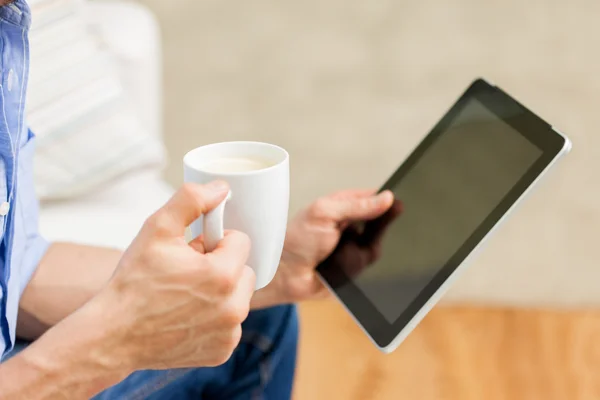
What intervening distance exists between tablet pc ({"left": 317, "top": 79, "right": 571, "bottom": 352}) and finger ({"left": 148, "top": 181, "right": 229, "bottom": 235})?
29 cm

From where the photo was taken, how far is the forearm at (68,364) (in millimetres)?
604

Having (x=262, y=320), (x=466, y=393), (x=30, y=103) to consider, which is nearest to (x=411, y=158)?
(x=262, y=320)

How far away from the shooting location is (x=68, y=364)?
0.62m

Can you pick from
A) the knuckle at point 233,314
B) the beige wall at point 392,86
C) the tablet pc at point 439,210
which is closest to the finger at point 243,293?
the knuckle at point 233,314

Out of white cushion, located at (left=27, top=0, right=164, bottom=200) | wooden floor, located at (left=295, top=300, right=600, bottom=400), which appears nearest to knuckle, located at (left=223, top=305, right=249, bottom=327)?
white cushion, located at (left=27, top=0, right=164, bottom=200)

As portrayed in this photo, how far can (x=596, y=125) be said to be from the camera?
1.73m

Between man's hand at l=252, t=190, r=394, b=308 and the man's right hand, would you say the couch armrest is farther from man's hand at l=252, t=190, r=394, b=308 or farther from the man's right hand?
the man's right hand

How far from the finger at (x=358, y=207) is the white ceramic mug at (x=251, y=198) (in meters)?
0.25

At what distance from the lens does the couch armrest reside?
132cm

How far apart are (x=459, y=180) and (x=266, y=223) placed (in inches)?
11.8

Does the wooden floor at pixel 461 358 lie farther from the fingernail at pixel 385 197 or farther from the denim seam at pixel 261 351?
the fingernail at pixel 385 197

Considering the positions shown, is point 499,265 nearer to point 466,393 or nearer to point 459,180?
point 466,393

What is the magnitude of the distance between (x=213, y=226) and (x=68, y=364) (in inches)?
7.6

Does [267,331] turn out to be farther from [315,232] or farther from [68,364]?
[68,364]
